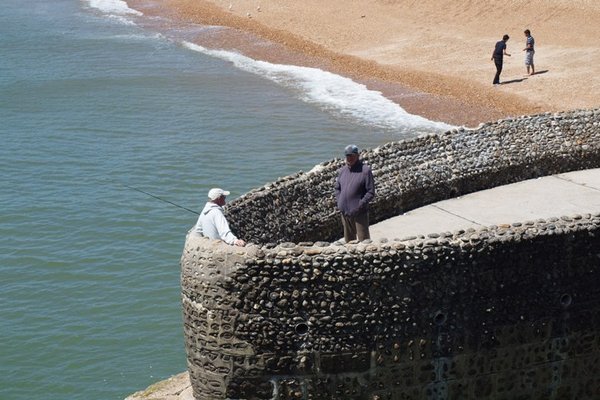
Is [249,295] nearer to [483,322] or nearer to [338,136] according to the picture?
[483,322]

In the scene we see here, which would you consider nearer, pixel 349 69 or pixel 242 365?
pixel 242 365

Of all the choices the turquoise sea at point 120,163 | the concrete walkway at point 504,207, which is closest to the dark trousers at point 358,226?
the concrete walkway at point 504,207

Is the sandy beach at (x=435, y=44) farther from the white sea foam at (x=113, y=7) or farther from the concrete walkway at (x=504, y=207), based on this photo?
the concrete walkway at (x=504, y=207)

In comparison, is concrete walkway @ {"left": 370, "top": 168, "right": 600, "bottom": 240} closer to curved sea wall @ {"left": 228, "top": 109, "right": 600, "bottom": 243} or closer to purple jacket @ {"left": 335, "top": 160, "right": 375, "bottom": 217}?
curved sea wall @ {"left": 228, "top": 109, "right": 600, "bottom": 243}

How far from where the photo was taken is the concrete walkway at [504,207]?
1469 centimetres

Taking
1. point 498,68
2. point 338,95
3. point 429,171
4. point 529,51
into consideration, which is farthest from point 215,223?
point 338,95

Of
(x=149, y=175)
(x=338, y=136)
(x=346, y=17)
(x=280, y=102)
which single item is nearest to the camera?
(x=149, y=175)

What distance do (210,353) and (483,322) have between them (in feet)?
8.58

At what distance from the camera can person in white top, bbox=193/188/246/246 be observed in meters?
11.5

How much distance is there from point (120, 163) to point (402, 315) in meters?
17.4

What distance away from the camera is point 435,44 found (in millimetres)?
39719

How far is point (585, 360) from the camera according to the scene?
483 inches

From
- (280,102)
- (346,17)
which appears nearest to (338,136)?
(280,102)

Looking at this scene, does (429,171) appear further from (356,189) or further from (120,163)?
(120,163)
